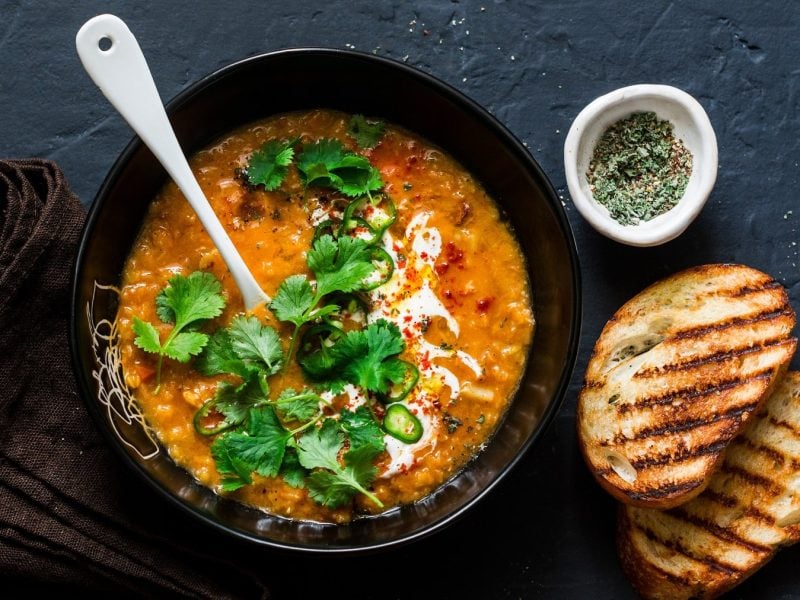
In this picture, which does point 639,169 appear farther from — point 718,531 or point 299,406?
point 299,406

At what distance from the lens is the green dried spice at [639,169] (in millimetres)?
3859

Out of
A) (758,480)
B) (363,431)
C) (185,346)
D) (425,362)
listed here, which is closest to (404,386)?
(425,362)

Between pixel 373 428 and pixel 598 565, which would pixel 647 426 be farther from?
pixel 373 428

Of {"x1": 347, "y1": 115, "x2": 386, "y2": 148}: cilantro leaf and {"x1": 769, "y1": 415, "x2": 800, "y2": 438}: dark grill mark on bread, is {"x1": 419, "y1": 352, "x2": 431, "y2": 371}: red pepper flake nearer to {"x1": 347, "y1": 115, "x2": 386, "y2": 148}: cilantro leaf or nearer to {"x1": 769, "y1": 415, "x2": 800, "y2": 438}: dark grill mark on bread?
{"x1": 347, "y1": 115, "x2": 386, "y2": 148}: cilantro leaf

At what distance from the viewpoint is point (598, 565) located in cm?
400

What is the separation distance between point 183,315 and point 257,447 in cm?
59

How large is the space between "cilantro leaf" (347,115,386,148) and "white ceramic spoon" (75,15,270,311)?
0.72 m

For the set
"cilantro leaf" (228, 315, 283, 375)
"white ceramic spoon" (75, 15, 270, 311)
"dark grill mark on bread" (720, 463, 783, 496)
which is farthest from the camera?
"dark grill mark on bread" (720, 463, 783, 496)

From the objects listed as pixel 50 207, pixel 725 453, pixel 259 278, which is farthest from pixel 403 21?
pixel 725 453

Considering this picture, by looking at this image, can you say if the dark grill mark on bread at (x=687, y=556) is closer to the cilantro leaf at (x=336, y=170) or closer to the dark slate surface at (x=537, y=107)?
the dark slate surface at (x=537, y=107)

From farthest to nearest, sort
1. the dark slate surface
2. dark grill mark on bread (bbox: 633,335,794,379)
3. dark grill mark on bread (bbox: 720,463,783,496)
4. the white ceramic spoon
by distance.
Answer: the dark slate surface → dark grill mark on bread (bbox: 720,463,783,496) → dark grill mark on bread (bbox: 633,335,794,379) → the white ceramic spoon

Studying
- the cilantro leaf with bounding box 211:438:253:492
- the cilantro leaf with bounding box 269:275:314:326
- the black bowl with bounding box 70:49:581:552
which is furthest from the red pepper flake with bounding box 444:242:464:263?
the cilantro leaf with bounding box 211:438:253:492

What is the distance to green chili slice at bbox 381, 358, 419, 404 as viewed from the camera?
3.66 meters

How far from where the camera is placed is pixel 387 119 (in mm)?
3943
